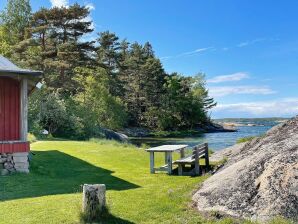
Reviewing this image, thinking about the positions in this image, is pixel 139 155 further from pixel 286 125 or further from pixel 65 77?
pixel 65 77

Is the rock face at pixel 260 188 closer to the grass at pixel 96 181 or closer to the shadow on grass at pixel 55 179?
the grass at pixel 96 181

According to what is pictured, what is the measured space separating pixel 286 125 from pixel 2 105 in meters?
8.71

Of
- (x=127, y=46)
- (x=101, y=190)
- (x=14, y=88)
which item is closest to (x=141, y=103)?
(x=127, y=46)

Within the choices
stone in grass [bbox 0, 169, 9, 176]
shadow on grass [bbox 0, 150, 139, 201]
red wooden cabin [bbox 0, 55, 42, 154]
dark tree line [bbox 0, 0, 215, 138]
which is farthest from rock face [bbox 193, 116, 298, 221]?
dark tree line [bbox 0, 0, 215, 138]

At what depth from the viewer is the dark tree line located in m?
34.6

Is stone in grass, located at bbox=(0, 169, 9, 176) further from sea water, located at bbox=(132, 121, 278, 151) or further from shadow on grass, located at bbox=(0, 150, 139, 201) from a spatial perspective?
sea water, located at bbox=(132, 121, 278, 151)

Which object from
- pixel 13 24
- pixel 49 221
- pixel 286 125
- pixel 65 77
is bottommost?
pixel 49 221

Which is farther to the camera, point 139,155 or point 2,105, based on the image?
point 139,155

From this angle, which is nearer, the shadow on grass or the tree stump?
the tree stump

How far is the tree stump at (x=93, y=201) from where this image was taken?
6.65 m

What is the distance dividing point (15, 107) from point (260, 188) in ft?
28.9

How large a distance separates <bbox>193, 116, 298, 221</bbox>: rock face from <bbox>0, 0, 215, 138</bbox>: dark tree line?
20.0 meters

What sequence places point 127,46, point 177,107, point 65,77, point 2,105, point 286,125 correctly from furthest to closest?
1. point 127,46
2. point 177,107
3. point 65,77
4. point 2,105
5. point 286,125

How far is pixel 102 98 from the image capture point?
46875 millimetres
